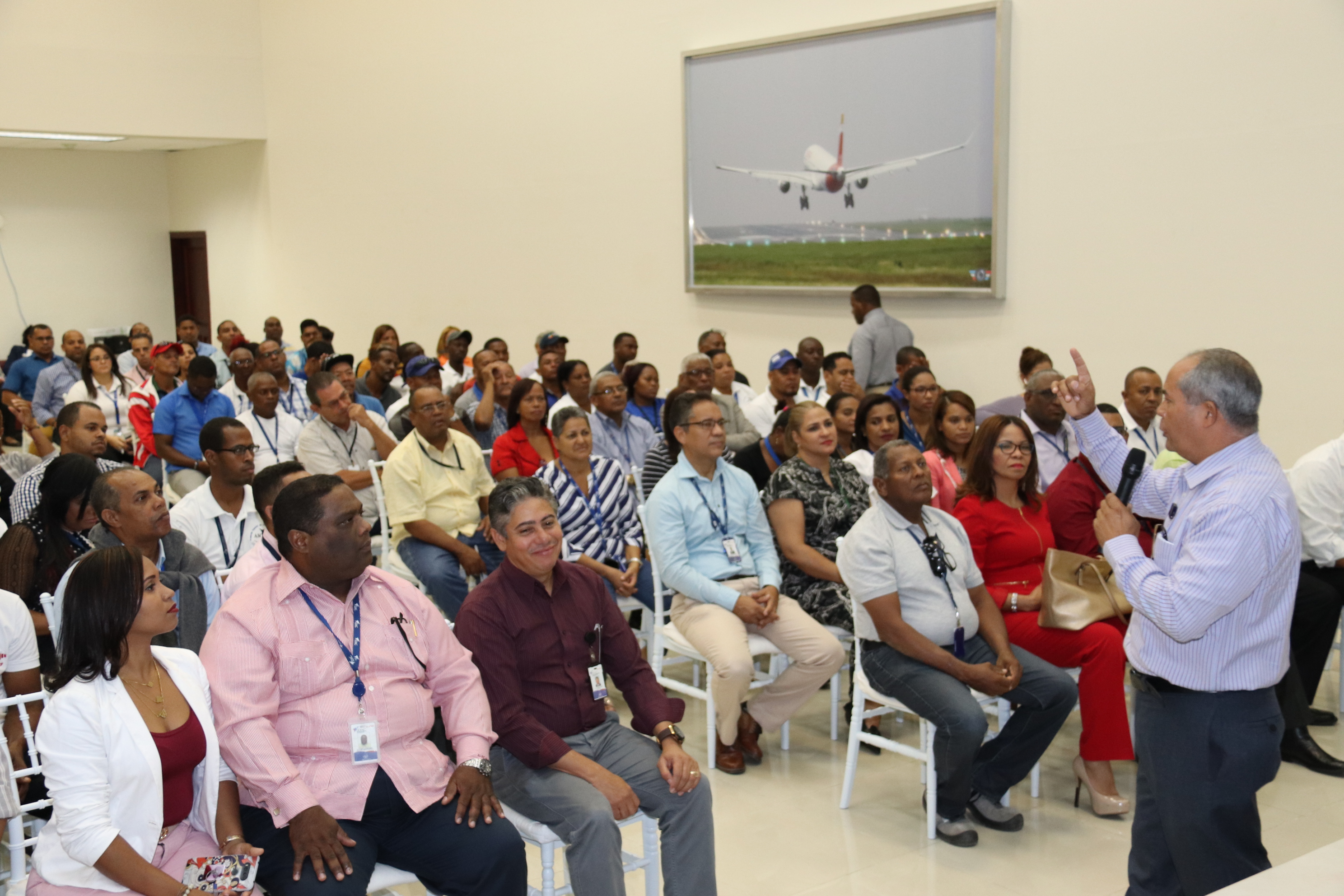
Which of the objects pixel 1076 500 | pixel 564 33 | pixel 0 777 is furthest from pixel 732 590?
pixel 564 33

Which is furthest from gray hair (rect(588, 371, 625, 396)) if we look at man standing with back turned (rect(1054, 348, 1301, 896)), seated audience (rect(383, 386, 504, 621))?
man standing with back turned (rect(1054, 348, 1301, 896))

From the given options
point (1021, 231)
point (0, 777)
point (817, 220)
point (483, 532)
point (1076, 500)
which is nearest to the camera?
point (0, 777)

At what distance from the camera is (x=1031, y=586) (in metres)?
4.12

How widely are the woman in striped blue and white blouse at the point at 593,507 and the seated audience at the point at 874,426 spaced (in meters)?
0.97

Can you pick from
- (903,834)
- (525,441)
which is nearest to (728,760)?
(903,834)

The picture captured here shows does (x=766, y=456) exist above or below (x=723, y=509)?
above

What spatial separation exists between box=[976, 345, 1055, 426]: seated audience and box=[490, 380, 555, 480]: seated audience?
8.03ft

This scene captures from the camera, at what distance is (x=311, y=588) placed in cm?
270

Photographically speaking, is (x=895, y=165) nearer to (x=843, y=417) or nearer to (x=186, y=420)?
(x=843, y=417)

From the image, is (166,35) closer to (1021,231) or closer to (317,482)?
(1021,231)

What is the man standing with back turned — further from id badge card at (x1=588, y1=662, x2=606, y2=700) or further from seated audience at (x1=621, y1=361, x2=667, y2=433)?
seated audience at (x1=621, y1=361, x2=667, y2=433)

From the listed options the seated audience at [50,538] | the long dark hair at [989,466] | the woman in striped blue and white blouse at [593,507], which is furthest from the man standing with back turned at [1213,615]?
the seated audience at [50,538]

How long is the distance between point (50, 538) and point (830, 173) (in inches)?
260

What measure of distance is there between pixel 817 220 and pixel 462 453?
177 inches
